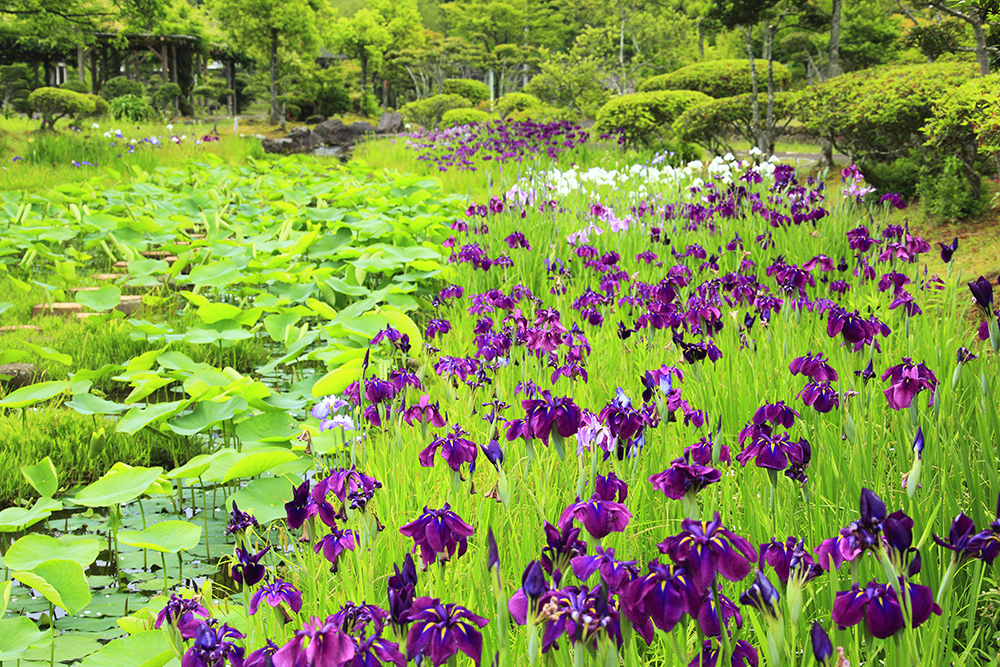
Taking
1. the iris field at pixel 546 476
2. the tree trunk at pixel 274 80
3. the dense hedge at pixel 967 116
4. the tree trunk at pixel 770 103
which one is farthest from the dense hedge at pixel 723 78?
the tree trunk at pixel 274 80

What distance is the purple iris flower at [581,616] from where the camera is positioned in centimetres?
79

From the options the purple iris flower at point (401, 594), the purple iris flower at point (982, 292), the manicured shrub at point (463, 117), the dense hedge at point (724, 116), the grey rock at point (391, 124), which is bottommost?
the purple iris flower at point (401, 594)

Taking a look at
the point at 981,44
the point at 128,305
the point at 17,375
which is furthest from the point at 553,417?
the point at 981,44

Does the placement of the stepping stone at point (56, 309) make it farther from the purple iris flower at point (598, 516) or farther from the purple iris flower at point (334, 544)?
the purple iris flower at point (598, 516)

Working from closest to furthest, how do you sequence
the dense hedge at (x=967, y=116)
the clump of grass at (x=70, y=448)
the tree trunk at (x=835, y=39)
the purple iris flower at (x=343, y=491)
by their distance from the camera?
the purple iris flower at (x=343, y=491), the clump of grass at (x=70, y=448), the dense hedge at (x=967, y=116), the tree trunk at (x=835, y=39)

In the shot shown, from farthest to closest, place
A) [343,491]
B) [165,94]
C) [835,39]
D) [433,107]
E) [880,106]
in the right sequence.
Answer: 1. [165,94]
2. [433,107]
3. [835,39]
4. [880,106]
5. [343,491]

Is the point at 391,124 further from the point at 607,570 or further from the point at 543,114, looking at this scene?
the point at 607,570

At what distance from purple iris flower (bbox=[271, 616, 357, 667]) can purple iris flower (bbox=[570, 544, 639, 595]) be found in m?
0.30

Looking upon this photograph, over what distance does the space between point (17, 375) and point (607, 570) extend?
341cm

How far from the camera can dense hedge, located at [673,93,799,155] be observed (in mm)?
9031

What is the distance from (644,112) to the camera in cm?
A: 1055

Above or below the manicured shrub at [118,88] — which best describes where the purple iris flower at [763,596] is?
below

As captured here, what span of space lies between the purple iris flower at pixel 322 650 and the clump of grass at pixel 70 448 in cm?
192

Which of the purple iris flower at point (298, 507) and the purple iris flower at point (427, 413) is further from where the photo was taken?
the purple iris flower at point (427, 413)
